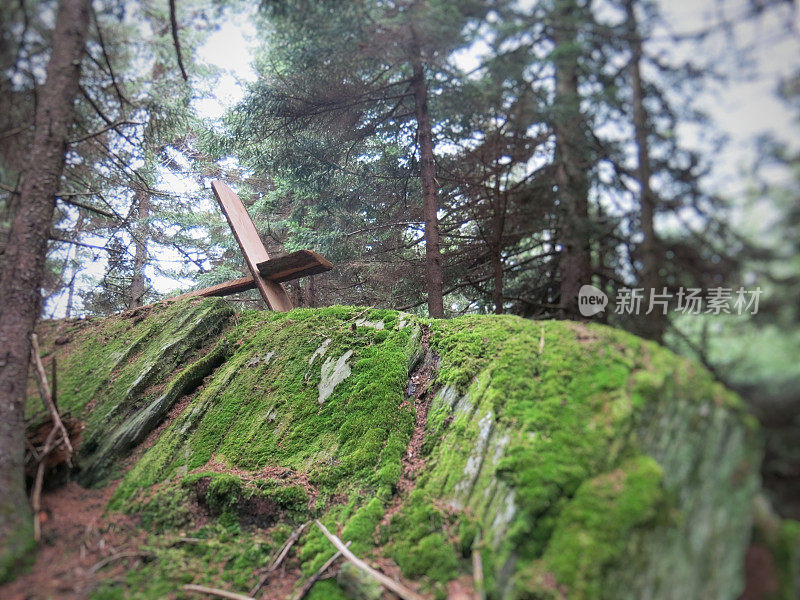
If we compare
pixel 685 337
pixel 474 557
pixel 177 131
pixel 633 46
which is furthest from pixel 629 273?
pixel 177 131

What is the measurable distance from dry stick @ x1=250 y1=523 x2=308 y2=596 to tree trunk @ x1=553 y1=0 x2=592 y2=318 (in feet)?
12.2

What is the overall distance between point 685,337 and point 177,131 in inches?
272

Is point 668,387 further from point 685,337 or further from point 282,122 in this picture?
point 282,122

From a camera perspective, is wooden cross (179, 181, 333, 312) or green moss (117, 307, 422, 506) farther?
wooden cross (179, 181, 333, 312)

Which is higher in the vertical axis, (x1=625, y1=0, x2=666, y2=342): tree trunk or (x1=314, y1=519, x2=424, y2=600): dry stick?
(x1=625, y1=0, x2=666, y2=342): tree trunk

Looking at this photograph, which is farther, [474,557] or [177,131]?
[177,131]

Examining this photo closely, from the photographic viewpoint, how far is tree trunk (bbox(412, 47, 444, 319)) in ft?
24.7

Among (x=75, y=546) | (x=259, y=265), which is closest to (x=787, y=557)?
(x=75, y=546)

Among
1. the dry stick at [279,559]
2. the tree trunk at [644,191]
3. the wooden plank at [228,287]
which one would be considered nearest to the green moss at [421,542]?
the dry stick at [279,559]

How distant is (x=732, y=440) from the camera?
2904 millimetres

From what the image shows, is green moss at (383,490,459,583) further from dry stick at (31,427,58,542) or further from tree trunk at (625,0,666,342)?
dry stick at (31,427,58,542)

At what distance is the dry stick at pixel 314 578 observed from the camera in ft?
9.82

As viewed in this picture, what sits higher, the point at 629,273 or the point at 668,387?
the point at 629,273

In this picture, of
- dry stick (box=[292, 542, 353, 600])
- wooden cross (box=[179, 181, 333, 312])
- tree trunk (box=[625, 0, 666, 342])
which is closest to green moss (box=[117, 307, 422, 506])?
dry stick (box=[292, 542, 353, 600])
